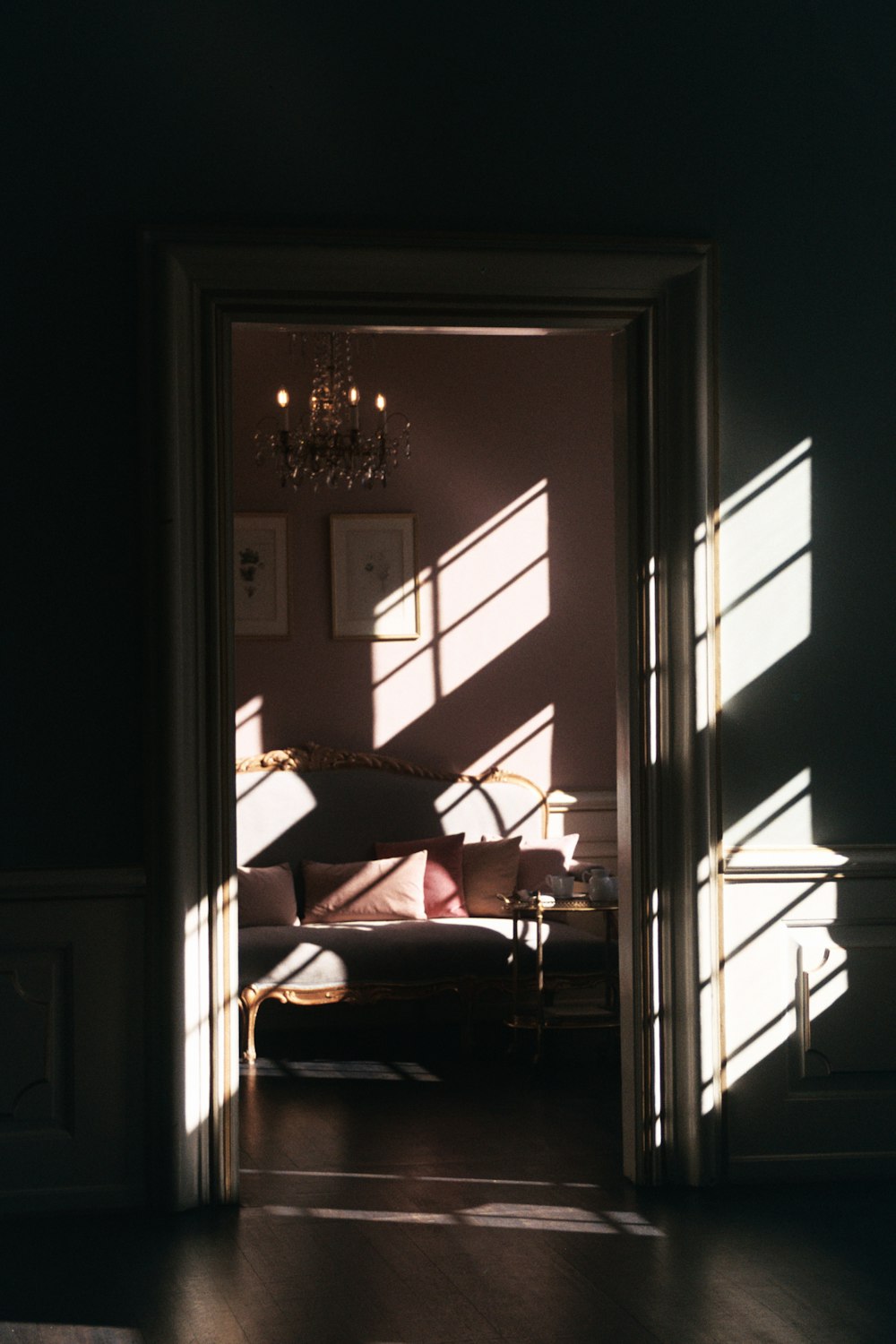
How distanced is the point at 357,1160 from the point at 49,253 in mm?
3049

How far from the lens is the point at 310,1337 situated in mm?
3439

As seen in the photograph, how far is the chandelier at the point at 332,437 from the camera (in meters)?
7.54

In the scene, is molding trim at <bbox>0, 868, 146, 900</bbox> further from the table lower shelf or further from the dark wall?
the table lower shelf

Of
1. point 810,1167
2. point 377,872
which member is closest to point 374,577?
point 377,872

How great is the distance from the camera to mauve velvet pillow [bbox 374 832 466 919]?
7.62 meters

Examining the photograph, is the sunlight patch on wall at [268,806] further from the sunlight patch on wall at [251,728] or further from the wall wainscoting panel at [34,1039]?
the wall wainscoting panel at [34,1039]

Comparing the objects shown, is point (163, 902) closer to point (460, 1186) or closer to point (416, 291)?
point (460, 1186)

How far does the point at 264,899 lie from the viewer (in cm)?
734

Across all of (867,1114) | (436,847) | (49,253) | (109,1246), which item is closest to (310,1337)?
(109,1246)

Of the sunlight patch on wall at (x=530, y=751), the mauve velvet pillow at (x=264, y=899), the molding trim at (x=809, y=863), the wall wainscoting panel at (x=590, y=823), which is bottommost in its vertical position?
the mauve velvet pillow at (x=264, y=899)

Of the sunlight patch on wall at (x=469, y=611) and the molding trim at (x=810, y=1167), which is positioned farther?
the sunlight patch on wall at (x=469, y=611)

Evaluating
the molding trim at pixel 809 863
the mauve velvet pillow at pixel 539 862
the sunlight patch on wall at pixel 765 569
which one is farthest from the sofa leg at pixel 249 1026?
the sunlight patch on wall at pixel 765 569

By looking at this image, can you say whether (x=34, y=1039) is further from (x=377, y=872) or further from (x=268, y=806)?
(x=268, y=806)

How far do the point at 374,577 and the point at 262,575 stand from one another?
595mm
